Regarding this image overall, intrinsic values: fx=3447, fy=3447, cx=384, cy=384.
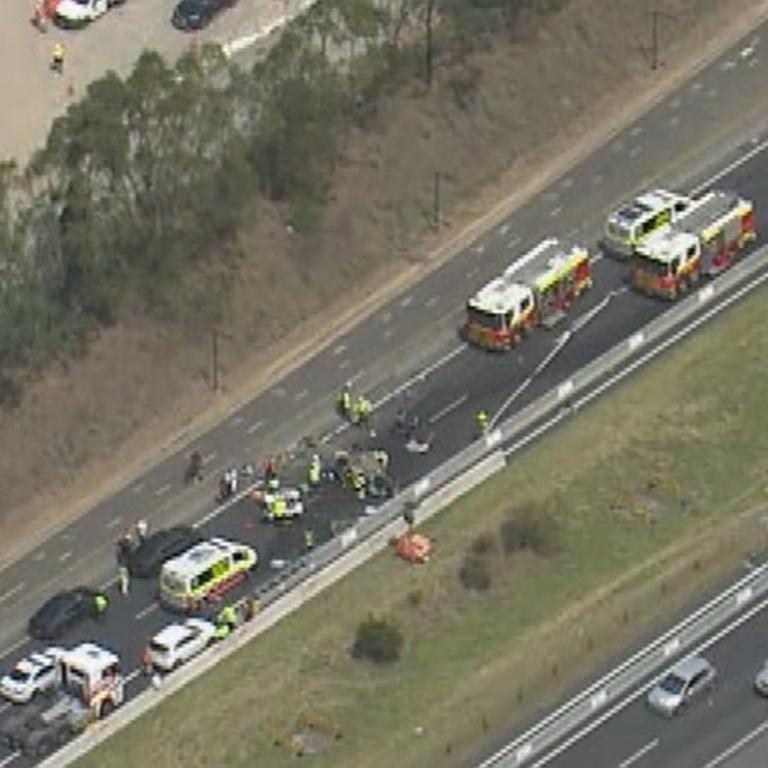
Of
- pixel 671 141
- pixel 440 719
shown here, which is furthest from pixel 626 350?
pixel 440 719

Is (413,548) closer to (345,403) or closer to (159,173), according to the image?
(345,403)

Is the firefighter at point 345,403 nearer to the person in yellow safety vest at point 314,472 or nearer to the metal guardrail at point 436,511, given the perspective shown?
the person in yellow safety vest at point 314,472

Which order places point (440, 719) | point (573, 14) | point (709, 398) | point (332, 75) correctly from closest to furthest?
point (440, 719) < point (709, 398) < point (332, 75) < point (573, 14)

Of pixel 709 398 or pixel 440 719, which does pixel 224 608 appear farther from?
pixel 709 398

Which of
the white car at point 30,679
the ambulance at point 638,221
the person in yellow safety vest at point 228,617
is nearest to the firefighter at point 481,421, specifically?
the ambulance at point 638,221

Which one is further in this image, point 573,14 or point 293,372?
point 573,14

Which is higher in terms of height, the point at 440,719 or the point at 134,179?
the point at 134,179

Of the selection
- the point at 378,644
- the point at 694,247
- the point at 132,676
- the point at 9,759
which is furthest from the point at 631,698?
the point at 694,247
